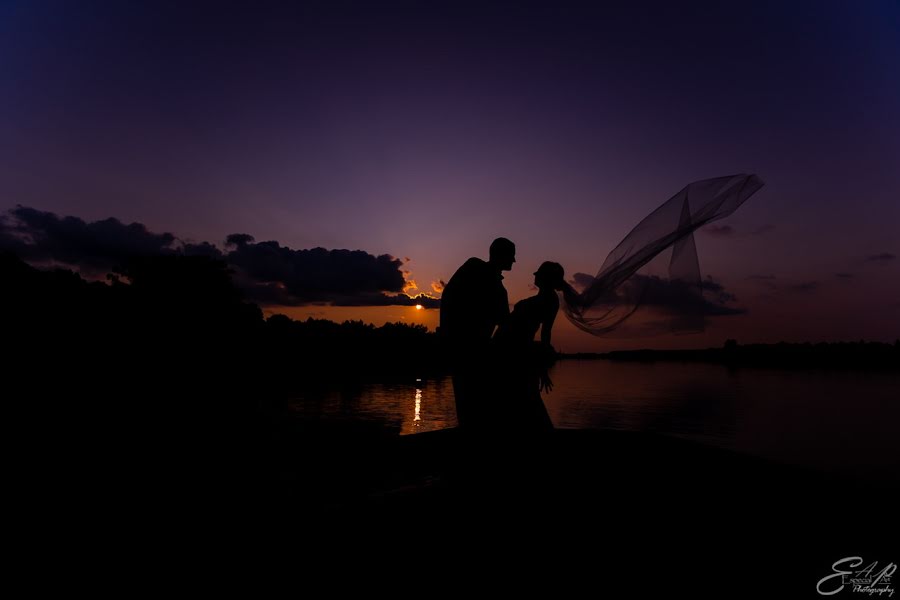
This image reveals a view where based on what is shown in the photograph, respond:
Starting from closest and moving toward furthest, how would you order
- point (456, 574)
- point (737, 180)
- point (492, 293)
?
point (456, 574) → point (492, 293) → point (737, 180)

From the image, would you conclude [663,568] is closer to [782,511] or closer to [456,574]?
[456,574]

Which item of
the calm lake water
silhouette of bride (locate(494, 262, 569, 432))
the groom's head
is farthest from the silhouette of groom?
the calm lake water

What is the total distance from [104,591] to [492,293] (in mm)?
3458

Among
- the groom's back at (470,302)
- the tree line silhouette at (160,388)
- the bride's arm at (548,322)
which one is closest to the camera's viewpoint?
the groom's back at (470,302)

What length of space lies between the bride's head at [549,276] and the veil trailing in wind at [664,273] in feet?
2.97

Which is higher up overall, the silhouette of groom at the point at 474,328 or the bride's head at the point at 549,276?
the bride's head at the point at 549,276

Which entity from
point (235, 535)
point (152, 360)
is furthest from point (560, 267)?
point (152, 360)

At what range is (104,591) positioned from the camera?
300 centimetres

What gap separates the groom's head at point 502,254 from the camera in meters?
3.93

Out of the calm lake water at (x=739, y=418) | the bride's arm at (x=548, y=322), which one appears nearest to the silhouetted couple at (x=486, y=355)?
the bride's arm at (x=548, y=322)

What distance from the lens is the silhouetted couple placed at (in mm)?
3875

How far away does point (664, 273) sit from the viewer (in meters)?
5.36

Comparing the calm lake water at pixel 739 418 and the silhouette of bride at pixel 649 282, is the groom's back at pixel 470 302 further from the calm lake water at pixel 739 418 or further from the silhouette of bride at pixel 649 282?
the calm lake water at pixel 739 418

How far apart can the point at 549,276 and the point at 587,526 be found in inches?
95.3
